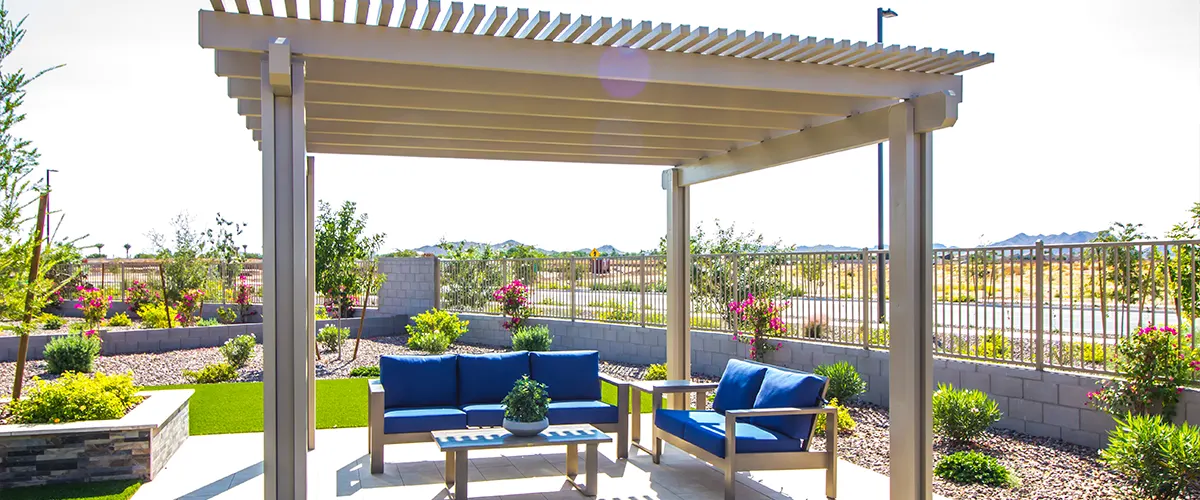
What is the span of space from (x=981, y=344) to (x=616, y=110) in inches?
196

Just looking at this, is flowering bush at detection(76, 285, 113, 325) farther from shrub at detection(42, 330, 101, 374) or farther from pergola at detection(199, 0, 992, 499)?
pergola at detection(199, 0, 992, 499)

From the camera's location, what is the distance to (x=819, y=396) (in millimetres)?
5773

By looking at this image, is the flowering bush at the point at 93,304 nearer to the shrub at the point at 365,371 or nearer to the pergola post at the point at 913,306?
the shrub at the point at 365,371

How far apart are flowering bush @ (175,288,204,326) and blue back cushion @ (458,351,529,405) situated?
11.1m

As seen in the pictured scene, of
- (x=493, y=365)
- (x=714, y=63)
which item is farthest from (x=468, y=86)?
(x=493, y=365)

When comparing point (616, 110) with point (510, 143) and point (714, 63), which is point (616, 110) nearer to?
point (714, 63)

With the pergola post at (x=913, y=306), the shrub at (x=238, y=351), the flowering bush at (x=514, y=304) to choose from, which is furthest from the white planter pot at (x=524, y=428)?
the flowering bush at (x=514, y=304)

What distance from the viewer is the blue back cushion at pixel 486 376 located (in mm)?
6969

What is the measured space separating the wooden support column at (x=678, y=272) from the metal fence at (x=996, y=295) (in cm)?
221

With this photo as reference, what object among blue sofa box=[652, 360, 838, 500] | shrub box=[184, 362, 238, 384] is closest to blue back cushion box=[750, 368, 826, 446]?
blue sofa box=[652, 360, 838, 500]

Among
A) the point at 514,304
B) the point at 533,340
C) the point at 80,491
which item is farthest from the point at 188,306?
the point at 80,491

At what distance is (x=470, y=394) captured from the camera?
6.96 m

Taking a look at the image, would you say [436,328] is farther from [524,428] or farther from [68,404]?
[524,428]

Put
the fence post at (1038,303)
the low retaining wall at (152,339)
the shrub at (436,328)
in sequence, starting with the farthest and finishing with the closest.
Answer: the shrub at (436,328) < the low retaining wall at (152,339) < the fence post at (1038,303)
